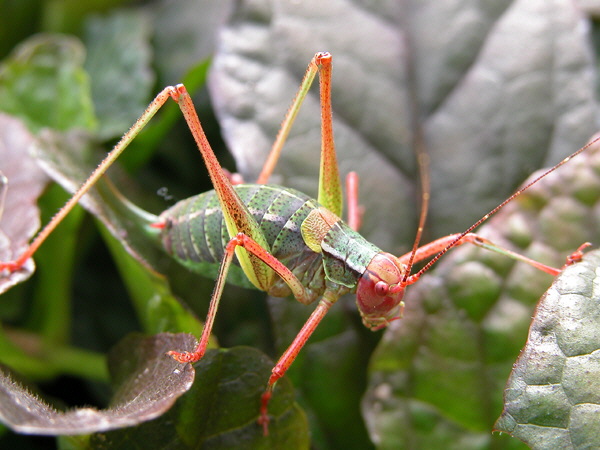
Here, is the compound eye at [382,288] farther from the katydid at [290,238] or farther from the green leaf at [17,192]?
the green leaf at [17,192]

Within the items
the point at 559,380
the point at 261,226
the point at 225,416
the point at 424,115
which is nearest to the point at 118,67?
the point at 261,226

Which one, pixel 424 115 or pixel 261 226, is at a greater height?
pixel 424 115

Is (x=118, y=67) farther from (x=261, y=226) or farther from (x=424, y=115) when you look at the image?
(x=424, y=115)

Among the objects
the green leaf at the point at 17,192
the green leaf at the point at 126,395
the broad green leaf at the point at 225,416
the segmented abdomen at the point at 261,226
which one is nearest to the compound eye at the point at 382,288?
the segmented abdomen at the point at 261,226

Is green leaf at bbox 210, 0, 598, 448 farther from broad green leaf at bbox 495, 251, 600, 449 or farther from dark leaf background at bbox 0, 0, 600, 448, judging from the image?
broad green leaf at bbox 495, 251, 600, 449

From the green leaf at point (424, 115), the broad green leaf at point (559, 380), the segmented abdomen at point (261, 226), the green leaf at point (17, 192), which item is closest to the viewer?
the broad green leaf at point (559, 380)

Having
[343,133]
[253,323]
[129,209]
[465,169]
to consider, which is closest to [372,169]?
[343,133]
